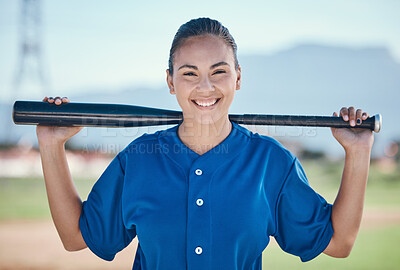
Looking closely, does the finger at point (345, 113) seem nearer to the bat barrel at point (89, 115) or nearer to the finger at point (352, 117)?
the finger at point (352, 117)

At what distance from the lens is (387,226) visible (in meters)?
8.66

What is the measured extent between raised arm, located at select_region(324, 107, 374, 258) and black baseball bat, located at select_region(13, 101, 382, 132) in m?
0.02

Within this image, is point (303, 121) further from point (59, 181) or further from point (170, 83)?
point (59, 181)

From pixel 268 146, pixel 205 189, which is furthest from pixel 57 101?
pixel 268 146

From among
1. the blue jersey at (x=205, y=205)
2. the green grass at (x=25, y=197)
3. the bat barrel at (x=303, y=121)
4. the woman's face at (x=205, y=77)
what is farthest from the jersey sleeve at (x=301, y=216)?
the green grass at (x=25, y=197)

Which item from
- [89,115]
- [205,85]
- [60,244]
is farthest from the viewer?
[60,244]

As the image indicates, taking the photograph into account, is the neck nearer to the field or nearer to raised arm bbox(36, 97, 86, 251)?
raised arm bbox(36, 97, 86, 251)

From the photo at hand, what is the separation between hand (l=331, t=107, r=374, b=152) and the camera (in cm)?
111

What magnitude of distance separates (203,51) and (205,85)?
0.29 ft

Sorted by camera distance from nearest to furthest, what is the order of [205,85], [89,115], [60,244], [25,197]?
[205,85] < [89,115] < [60,244] < [25,197]

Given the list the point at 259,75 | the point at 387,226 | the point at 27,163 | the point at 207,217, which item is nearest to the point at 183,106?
the point at 207,217

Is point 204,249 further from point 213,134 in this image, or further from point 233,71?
point 233,71

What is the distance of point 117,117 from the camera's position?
1173mm

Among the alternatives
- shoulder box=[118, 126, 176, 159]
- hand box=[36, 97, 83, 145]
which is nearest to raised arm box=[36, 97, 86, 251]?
hand box=[36, 97, 83, 145]
